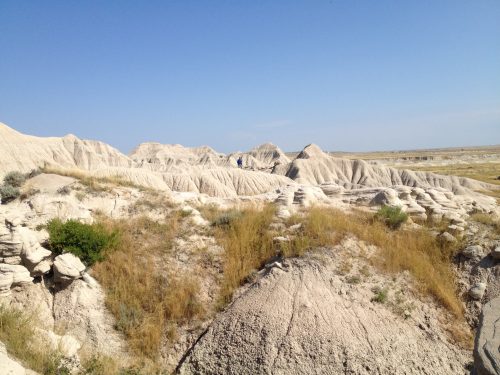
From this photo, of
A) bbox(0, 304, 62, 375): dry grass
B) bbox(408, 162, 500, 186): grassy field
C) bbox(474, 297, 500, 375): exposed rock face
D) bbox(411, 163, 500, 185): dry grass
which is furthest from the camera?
bbox(411, 163, 500, 185): dry grass

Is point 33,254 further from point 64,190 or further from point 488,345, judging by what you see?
point 488,345

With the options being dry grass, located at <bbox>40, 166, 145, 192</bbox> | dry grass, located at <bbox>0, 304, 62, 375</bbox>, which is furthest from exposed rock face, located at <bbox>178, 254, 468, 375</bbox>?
dry grass, located at <bbox>40, 166, 145, 192</bbox>

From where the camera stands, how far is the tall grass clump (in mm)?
7129

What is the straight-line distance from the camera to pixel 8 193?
32.8 feet

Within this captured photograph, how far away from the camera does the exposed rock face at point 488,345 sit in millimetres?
3920

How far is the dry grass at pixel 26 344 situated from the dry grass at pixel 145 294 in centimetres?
136

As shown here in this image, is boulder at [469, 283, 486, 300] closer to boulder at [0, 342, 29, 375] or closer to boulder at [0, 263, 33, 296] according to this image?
boulder at [0, 342, 29, 375]

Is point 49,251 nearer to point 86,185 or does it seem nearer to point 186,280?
point 186,280

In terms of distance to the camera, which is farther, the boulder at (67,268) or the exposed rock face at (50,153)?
the exposed rock face at (50,153)

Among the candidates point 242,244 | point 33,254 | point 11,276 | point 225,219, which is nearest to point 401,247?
point 242,244

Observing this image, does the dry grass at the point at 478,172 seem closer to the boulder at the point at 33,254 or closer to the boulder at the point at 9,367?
the boulder at the point at 33,254

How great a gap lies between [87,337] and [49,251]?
1.92 meters

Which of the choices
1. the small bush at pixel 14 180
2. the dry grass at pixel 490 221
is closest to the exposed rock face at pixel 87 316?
the small bush at pixel 14 180

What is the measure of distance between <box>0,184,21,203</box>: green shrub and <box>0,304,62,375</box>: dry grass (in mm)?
5569
